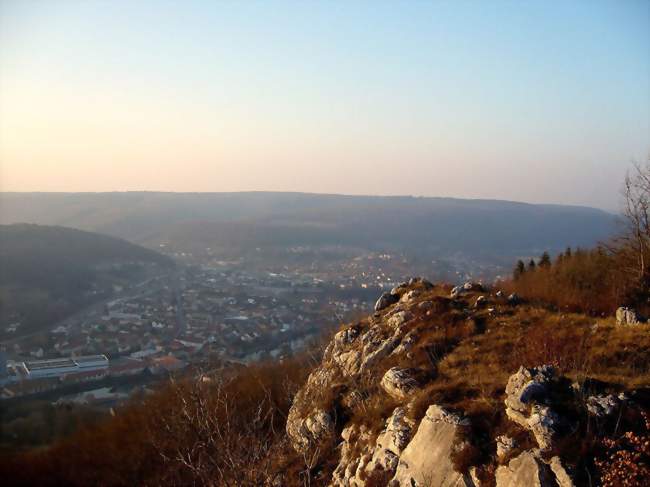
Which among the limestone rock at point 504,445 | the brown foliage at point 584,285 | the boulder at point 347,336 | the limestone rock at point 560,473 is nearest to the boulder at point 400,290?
the boulder at point 347,336

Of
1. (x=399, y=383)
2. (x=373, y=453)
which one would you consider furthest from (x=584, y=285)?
(x=373, y=453)

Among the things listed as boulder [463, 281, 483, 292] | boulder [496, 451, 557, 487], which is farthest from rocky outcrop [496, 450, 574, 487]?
boulder [463, 281, 483, 292]

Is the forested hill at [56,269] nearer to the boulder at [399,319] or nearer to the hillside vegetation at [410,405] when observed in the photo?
the hillside vegetation at [410,405]

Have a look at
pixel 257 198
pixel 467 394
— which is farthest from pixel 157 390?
pixel 257 198

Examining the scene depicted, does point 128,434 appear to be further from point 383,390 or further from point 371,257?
point 371,257

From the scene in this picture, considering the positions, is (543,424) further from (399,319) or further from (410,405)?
(399,319)

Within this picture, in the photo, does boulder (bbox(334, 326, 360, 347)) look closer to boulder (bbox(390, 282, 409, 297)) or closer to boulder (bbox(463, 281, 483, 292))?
boulder (bbox(390, 282, 409, 297))
